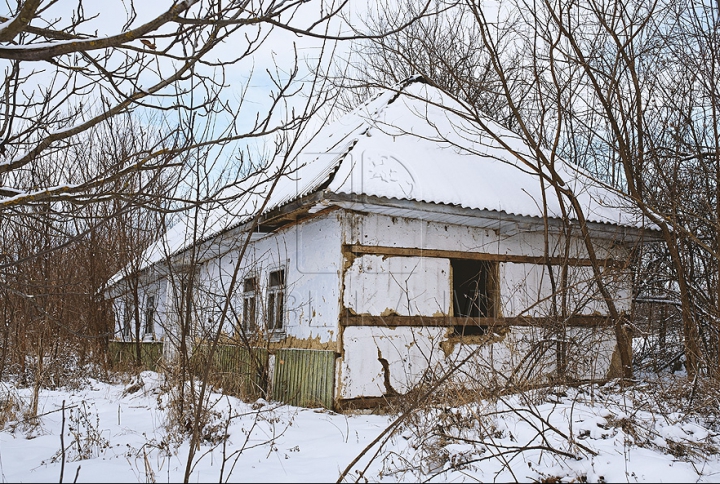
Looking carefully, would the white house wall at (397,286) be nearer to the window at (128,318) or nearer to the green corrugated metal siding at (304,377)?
the green corrugated metal siding at (304,377)

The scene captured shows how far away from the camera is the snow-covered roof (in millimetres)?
6727

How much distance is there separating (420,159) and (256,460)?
15.2 ft

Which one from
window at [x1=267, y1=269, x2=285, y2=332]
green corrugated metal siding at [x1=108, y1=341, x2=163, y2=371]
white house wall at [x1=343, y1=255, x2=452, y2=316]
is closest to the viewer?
white house wall at [x1=343, y1=255, x2=452, y2=316]

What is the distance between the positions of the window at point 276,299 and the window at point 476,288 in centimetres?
248

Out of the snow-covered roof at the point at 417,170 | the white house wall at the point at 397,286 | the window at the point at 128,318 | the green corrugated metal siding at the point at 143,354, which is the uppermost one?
the snow-covered roof at the point at 417,170

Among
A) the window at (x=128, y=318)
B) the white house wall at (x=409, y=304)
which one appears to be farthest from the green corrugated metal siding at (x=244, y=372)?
the window at (x=128, y=318)

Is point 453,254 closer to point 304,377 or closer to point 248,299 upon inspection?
point 304,377

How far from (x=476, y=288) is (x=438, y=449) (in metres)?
3.10

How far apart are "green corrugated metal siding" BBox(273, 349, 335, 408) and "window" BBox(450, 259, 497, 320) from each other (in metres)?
1.76

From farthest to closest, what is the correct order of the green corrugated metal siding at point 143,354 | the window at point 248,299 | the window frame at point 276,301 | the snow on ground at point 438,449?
the green corrugated metal siding at point 143,354 < the window at point 248,299 < the window frame at point 276,301 < the snow on ground at point 438,449

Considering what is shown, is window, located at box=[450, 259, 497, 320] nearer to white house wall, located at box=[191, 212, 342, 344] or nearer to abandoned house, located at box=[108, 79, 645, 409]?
abandoned house, located at box=[108, 79, 645, 409]

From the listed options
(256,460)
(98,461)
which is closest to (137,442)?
(98,461)

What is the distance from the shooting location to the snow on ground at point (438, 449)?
12.1ft

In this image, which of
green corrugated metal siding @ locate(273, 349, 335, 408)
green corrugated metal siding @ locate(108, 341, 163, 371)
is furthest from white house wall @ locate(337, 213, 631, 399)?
green corrugated metal siding @ locate(108, 341, 163, 371)
